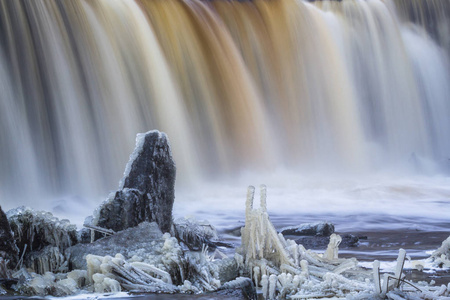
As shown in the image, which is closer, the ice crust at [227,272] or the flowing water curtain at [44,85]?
the ice crust at [227,272]

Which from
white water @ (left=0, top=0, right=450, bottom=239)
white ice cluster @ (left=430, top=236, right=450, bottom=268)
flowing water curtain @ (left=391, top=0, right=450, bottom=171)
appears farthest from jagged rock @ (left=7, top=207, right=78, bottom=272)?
flowing water curtain @ (left=391, top=0, right=450, bottom=171)

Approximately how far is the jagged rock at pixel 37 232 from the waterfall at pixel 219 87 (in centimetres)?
715

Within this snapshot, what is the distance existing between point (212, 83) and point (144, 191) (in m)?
11.9

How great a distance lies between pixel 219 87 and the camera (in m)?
18.9

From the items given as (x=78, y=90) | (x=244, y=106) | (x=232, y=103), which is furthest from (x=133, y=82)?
(x=244, y=106)

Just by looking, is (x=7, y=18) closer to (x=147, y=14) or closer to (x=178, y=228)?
(x=147, y=14)

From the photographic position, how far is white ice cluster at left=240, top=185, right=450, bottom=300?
527cm

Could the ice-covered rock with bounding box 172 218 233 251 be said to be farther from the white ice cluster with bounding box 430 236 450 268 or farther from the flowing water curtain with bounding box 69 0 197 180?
the flowing water curtain with bounding box 69 0 197 180

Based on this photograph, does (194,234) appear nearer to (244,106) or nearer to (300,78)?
(244,106)

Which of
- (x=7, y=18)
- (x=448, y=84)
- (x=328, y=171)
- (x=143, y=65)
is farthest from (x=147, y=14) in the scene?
(x=448, y=84)

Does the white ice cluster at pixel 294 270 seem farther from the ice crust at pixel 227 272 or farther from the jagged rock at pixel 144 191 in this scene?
the jagged rock at pixel 144 191

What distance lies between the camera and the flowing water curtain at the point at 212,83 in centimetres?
1788

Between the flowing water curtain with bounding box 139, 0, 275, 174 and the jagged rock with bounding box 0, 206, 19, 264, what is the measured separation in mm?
11803

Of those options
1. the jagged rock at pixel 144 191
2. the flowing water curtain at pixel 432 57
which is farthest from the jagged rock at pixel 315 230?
the flowing water curtain at pixel 432 57
